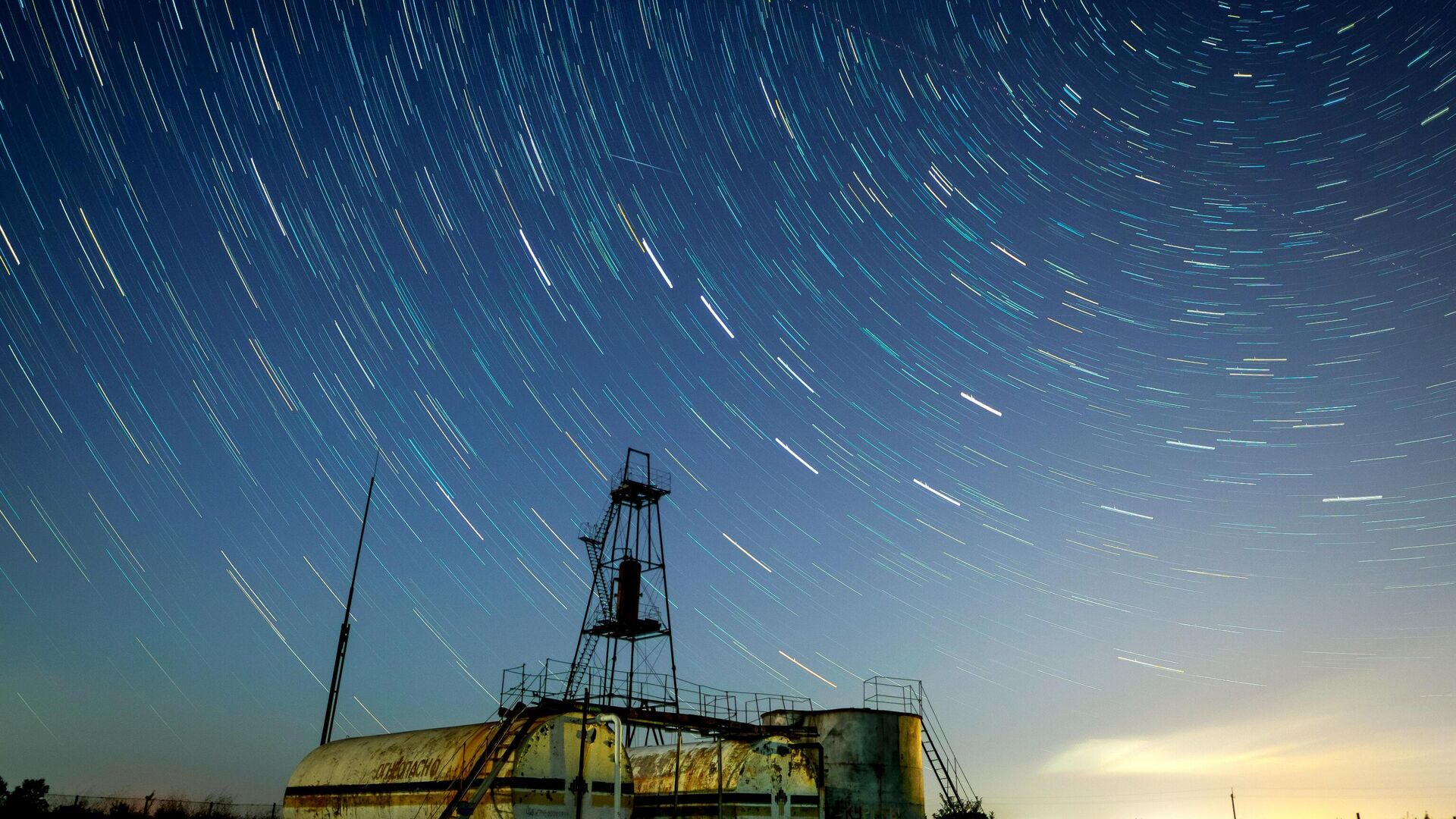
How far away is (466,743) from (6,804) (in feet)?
101

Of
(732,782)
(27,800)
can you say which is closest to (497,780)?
(732,782)

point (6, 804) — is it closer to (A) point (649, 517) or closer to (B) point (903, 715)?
(A) point (649, 517)

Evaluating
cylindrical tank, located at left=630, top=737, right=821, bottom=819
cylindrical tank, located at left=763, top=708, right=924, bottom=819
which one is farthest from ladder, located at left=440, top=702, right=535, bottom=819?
cylindrical tank, located at left=763, top=708, right=924, bottom=819

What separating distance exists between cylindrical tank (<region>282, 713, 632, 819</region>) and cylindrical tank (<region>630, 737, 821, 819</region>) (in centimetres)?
186

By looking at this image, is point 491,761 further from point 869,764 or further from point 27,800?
point 27,800

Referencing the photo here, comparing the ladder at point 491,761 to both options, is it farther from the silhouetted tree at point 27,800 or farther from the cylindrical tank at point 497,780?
the silhouetted tree at point 27,800

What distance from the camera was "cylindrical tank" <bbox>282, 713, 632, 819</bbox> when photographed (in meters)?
23.0

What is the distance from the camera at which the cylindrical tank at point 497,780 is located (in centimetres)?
2300

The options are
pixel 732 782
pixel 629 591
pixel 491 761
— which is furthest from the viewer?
pixel 629 591

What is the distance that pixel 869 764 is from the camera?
30.1 meters

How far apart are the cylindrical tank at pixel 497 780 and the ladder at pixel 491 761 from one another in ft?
0.52

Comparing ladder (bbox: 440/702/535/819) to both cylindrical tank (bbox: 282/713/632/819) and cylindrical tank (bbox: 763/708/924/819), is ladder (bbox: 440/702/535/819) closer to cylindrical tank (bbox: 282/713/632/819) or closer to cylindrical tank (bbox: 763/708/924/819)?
cylindrical tank (bbox: 282/713/632/819)

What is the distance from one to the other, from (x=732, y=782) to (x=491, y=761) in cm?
739

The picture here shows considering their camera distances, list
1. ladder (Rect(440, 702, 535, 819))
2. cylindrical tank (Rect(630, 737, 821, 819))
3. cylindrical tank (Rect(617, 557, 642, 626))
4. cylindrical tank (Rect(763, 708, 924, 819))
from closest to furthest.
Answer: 1. ladder (Rect(440, 702, 535, 819))
2. cylindrical tank (Rect(630, 737, 821, 819))
3. cylindrical tank (Rect(763, 708, 924, 819))
4. cylindrical tank (Rect(617, 557, 642, 626))
